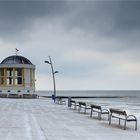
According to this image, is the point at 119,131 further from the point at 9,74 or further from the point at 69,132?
the point at 9,74

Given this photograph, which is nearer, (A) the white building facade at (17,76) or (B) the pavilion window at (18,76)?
(A) the white building facade at (17,76)

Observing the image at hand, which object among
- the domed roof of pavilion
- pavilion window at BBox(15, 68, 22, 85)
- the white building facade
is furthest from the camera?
pavilion window at BBox(15, 68, 22, 85)

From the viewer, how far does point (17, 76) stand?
8475 centimetres

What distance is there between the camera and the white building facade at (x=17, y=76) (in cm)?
8281

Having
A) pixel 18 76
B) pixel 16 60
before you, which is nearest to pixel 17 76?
pixel 18 76

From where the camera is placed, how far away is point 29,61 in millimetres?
86938

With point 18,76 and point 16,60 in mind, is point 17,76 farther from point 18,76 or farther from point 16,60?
point 16,60

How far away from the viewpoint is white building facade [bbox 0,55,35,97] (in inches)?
3260

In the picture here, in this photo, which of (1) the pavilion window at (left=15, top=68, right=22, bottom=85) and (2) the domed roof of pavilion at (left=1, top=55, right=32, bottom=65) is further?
(1) the pavilion window at (left=15, top=68, right=22, bottom=85)

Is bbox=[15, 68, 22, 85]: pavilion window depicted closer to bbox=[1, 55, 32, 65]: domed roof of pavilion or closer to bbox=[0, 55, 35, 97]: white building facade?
bbox=[0, 55, 35, 97]: white building facade

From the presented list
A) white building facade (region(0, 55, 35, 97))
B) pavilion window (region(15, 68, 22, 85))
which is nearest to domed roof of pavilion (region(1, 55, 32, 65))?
white building facade (region(0, 55, 35, 97))

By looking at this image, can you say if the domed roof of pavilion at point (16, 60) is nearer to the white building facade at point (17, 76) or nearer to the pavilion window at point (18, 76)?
the white building facade at point (17, 76)

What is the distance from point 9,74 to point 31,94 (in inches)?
254

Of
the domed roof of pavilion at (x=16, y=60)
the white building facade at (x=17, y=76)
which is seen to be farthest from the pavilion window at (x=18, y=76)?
the domed roof of pavilion at (x=16, y=60)
